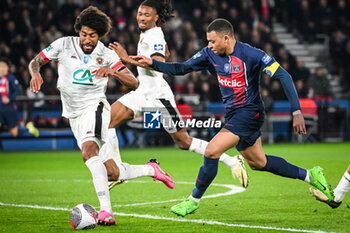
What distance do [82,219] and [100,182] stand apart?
46cm

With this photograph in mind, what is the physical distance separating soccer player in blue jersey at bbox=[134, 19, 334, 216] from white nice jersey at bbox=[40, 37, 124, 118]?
1.50 feet

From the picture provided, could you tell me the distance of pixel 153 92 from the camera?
8.81 m

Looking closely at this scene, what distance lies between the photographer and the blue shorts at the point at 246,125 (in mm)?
6570

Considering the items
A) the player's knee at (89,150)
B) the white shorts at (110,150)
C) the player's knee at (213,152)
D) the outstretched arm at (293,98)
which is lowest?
the white shorts at (110,150)

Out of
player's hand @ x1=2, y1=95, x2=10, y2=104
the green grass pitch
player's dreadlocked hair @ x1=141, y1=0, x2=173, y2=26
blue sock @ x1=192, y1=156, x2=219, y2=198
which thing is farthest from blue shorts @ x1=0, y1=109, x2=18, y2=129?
blue sock @ x1=192, y1=156, x2=219, y2=198

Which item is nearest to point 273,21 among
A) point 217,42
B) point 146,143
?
point 146,143

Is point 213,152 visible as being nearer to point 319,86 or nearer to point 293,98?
point 293,98

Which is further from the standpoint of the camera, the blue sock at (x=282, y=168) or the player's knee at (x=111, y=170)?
the player's knee at (x=111, y=170)

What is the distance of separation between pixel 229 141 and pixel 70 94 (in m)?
1.79

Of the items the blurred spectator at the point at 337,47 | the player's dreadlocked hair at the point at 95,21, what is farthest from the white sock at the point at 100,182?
the blurred spectator at the point at 337,47

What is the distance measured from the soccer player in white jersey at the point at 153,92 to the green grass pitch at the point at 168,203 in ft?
2.28

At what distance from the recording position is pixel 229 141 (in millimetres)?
6469

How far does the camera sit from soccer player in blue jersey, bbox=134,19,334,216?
21.2 ft

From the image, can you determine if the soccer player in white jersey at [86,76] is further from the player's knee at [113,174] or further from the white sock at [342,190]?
the white sock at [342,190]
